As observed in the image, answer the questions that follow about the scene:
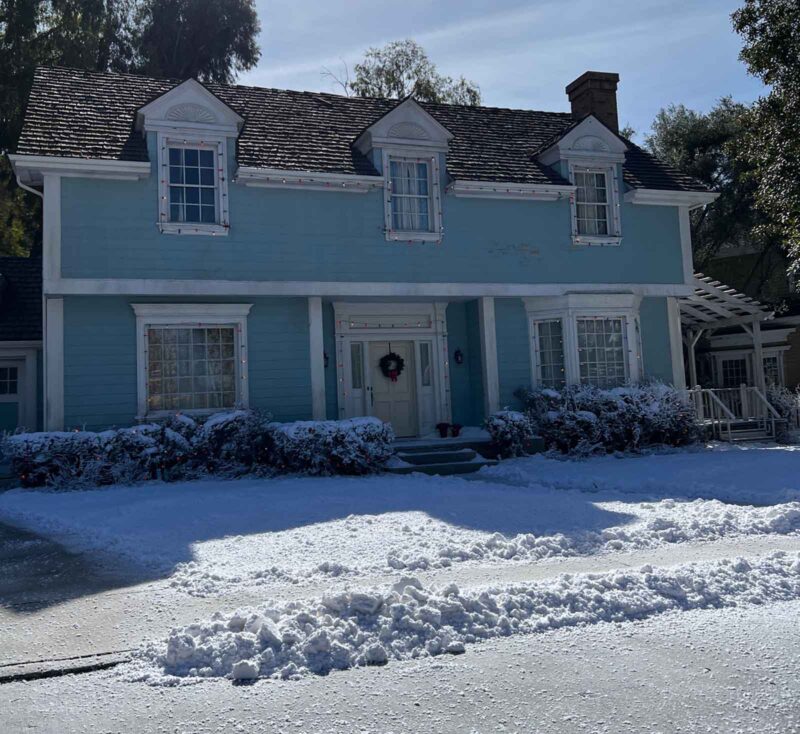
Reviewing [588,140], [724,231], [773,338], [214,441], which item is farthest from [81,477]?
[724,231]

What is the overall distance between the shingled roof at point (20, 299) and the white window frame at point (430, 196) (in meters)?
7.58

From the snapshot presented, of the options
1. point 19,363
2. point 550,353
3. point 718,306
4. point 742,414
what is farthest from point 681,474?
point 19,363

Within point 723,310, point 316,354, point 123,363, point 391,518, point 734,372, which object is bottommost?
point 391,518

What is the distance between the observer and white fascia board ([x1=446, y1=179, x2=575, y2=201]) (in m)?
15.3

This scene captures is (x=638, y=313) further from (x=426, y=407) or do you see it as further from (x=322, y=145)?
(x=322, y=145)

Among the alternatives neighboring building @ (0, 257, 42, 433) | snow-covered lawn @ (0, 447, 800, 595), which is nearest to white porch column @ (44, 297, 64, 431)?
snow-covered lawn @ (0, 447, 800, 595)

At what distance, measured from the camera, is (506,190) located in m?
15.6

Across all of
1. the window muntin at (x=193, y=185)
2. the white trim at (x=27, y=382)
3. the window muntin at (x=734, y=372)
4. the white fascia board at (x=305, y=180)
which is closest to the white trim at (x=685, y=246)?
the white fascia board at (x=305, y=180)

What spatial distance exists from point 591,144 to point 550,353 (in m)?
4.46

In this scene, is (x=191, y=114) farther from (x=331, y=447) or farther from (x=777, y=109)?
(x=777, y=109)

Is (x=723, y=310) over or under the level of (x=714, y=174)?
under

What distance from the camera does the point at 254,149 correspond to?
1445cm

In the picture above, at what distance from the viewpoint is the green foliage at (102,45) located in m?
25.2

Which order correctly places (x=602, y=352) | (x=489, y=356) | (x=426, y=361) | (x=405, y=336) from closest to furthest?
(x=489, y=356), (x=405, y=336), (x=426, y=361), (x=602, y=352)
